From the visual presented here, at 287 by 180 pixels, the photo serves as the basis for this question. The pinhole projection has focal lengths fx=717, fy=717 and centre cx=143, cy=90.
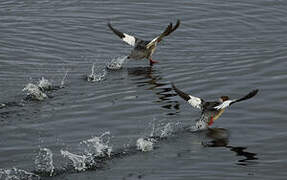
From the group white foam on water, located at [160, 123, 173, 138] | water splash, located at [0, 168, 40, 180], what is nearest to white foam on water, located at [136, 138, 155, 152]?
white foam on water, located at [160, 123, 173, 138]

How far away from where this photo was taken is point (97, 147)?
1305cm

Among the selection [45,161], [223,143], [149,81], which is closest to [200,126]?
[223,143]

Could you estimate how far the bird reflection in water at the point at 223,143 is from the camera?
42.7ft

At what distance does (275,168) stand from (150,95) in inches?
195

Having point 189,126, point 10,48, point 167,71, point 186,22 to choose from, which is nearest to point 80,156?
point 189,126

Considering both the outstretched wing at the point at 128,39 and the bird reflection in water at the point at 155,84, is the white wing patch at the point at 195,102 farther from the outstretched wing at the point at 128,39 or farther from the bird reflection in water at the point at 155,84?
the outstretched wing at the point at 128,39

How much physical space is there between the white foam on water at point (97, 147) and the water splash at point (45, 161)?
69 centimetres

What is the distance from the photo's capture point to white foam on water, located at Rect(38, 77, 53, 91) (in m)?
16.9

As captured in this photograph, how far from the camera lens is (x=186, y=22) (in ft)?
75.8

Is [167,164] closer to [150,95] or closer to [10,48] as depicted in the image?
[150,95]

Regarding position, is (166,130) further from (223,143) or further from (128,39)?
(128,39)

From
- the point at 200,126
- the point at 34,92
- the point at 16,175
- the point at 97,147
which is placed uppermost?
the point at 34,92

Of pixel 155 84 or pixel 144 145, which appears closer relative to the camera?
pixel 144 145

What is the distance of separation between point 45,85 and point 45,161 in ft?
15.2
